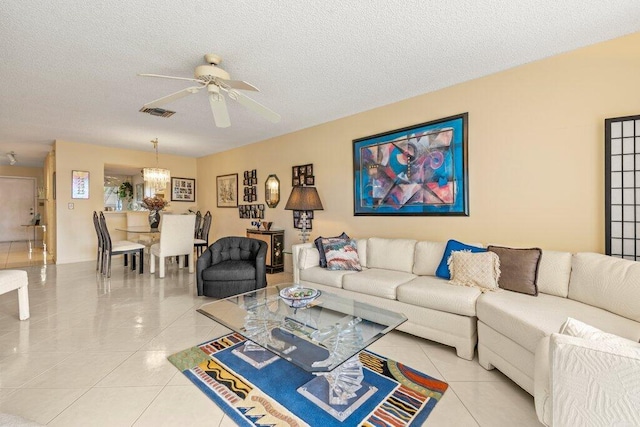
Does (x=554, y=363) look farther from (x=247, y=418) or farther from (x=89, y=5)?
(x=89, y=5)

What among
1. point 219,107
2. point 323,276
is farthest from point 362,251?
point 219,107

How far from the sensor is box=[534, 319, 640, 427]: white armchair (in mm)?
955

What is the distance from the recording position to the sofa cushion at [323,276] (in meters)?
3.13

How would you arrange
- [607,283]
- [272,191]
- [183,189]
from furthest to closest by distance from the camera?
[183,189] < [272,191] < [607,283]

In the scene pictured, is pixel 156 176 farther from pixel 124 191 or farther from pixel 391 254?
pixel 391 254

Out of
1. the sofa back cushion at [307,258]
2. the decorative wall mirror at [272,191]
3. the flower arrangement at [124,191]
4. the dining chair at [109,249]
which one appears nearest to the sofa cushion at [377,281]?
the sofa back cushion at [307,258]

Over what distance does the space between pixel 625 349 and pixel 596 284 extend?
4.43 feet

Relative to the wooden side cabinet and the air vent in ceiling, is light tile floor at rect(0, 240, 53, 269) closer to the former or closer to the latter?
the air vent in ceiling

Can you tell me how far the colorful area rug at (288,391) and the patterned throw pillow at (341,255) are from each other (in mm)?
1171

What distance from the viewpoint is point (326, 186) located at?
4512mm

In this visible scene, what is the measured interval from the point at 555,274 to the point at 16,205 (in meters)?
13.8

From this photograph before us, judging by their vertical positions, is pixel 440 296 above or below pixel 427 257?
below

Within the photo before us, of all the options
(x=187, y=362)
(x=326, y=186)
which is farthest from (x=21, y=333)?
(x=326, y=186)

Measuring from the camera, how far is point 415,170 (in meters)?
3.47
